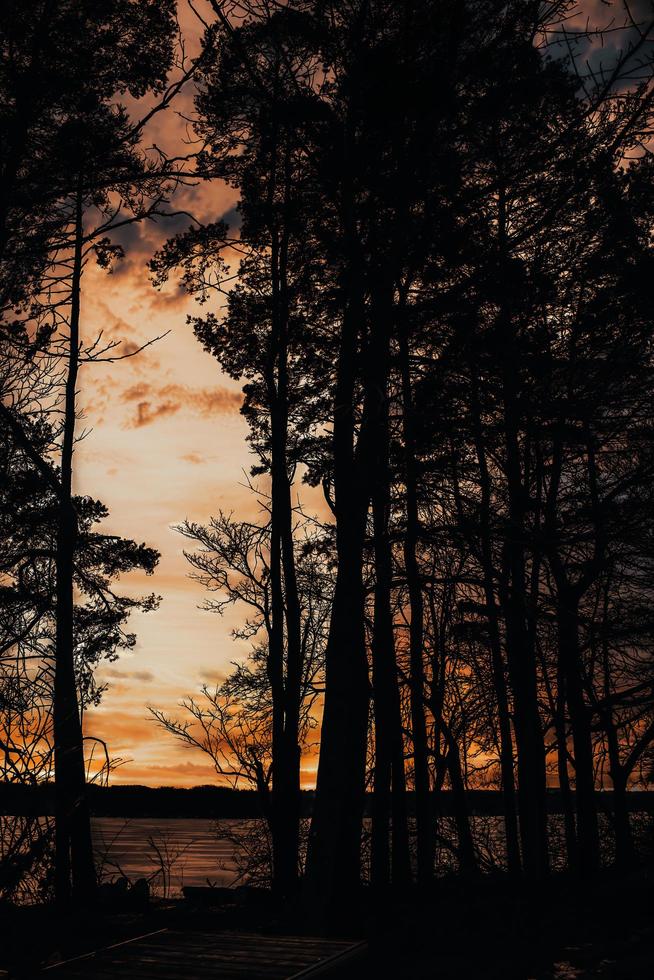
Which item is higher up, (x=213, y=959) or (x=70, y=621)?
(x=70, y=621)

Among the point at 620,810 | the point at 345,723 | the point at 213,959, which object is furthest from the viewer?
the point at 620,810

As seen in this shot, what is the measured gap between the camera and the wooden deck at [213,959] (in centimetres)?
504

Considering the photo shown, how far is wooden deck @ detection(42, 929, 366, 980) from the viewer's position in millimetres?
5039

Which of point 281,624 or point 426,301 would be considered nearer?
point 426,301

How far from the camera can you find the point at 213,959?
5.44 m

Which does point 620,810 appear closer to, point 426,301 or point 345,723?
point 345,723

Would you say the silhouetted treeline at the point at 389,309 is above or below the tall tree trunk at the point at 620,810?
above

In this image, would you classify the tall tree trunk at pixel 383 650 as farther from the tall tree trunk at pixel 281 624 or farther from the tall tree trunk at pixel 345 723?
the tall tree trunk at pixel 281 624

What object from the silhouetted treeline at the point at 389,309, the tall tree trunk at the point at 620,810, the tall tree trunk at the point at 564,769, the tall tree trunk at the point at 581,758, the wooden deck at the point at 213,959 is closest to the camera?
the wooden deck at the point at 213,959

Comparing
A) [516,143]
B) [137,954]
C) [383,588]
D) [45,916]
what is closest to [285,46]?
[516,143]

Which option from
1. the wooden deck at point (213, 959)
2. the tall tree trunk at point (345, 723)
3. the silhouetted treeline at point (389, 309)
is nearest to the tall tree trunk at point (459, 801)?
the silhouetted treeline at point (389, 309)

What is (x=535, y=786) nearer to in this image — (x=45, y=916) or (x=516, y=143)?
(x=45, y=916)

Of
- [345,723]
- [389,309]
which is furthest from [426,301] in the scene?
[345,723]

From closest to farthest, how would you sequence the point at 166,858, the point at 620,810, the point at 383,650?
the point at 383,650, the point at 166,858, the point at 620,810
